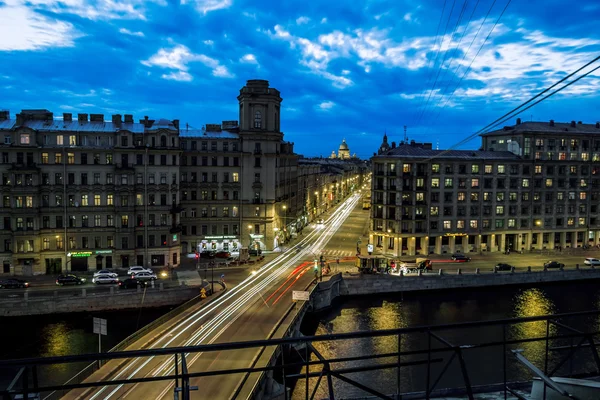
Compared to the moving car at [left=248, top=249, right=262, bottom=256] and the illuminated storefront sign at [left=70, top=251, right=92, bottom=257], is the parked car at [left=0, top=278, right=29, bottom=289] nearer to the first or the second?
the illuminated storefront sign at [left=70, top=251, right=92, bottom=257]

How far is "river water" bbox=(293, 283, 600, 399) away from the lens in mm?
34312

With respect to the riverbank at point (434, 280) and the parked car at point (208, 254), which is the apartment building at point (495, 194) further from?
the parked car at point (208, 254)

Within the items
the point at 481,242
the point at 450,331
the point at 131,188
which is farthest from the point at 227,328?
the point at 481,242

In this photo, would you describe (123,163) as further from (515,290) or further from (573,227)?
(573,227)

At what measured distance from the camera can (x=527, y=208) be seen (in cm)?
7706

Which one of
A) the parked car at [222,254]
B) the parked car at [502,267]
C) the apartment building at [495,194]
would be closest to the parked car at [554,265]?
the parked car at [502,267]

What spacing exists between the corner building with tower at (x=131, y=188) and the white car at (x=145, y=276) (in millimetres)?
6196

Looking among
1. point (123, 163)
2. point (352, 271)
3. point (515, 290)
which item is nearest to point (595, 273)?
point (515, 290)

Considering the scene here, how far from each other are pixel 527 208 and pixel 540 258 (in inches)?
367

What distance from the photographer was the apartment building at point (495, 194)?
237 ft

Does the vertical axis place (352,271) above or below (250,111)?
below

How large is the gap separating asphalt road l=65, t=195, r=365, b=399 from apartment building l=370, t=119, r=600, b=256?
14.5 meters

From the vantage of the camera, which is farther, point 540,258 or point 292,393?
point 540,258

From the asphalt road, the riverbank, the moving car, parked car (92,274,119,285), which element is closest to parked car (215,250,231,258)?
the moving car
